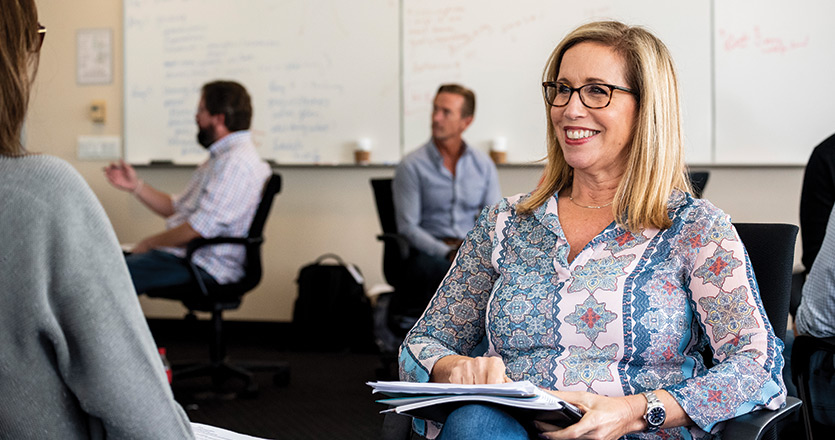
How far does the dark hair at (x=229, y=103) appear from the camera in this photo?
3.95m

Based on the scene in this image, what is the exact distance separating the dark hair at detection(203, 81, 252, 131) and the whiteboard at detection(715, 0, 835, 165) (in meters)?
2.50

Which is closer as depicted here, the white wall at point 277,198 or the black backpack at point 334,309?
the black backpack at point 334,309

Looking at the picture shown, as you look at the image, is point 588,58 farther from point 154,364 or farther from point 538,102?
point 538,102

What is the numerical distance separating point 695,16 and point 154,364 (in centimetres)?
412

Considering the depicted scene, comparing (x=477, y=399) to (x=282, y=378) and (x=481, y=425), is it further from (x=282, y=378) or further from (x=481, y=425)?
(x=282, y=378)

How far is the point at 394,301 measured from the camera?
388 centimetres

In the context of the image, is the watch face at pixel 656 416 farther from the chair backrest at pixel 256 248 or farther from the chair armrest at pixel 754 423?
the chair backrest at pixel 256 248

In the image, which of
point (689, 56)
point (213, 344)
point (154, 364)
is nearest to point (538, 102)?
point (689, 56)

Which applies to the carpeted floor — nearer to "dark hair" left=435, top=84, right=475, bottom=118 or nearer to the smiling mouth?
"dark hair" left=435, top=84, right=475, bottom=118

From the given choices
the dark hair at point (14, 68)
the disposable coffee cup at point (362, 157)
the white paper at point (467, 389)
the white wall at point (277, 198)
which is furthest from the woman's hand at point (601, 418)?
the disposable coffee cup at point (362, 157)

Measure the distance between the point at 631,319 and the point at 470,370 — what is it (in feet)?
1.01

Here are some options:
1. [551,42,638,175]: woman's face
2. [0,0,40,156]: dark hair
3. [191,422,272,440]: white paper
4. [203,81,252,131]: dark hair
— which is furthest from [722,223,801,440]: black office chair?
[203,81,252,131]: dark hair

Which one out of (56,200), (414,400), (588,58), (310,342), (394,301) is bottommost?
(310,342)

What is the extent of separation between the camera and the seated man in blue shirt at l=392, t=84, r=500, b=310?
13.2 ft
